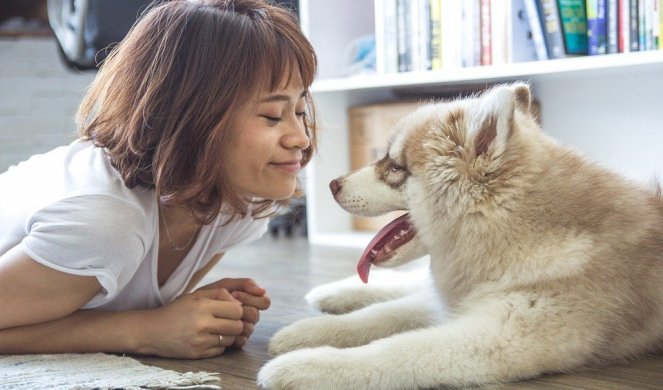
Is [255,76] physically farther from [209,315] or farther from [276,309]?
[276,309]

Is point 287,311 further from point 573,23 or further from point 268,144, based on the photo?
point 573,23

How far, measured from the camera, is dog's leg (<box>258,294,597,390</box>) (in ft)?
3.74

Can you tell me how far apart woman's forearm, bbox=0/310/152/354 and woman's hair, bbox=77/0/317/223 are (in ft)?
0.72

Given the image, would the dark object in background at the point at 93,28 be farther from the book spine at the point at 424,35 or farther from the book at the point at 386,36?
the book spine at the point at 424,35

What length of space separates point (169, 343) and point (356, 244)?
1.63m

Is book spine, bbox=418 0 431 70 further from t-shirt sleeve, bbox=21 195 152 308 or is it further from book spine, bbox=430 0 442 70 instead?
t-shirt sleeve, bbox=21 195 152 308

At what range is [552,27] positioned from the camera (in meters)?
2.53

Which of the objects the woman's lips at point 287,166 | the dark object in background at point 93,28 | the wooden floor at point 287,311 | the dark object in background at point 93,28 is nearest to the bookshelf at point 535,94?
the wooden floor at point 287,311

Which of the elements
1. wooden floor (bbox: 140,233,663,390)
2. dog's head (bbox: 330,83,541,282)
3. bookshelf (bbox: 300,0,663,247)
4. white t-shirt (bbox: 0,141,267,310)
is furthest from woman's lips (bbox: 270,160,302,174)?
bookshelf (bbox: 300,0,663,247)

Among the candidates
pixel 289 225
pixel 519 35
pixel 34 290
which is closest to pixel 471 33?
pixel 519 35

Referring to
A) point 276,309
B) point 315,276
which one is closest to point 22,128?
point 315,276

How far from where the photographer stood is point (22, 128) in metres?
3.66

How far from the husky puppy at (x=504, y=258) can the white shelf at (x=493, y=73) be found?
103 centimetres

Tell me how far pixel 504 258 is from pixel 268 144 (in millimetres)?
446
